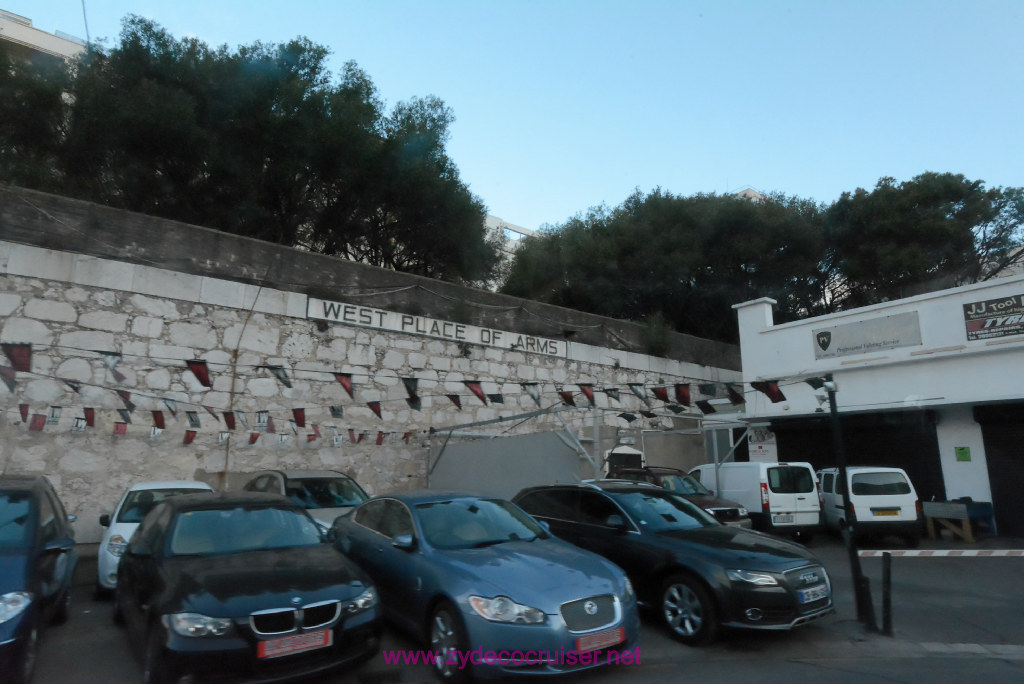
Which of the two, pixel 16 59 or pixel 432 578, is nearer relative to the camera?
pixel 432 578

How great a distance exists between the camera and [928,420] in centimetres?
1549

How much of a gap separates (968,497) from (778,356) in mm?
5491

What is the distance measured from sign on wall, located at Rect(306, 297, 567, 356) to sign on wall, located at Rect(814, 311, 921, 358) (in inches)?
270

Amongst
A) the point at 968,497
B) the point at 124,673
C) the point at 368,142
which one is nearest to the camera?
the point at 124,673

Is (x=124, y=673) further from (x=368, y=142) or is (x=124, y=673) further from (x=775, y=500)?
(x=368, y=142)

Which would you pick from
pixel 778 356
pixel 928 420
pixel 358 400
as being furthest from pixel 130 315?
pixel 928 420

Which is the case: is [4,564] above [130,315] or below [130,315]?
below

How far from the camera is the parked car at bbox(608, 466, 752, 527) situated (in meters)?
12.3

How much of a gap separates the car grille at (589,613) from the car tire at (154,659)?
291 centimetres

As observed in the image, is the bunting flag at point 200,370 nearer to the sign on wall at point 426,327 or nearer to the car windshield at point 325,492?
the car windshield at point 325,492

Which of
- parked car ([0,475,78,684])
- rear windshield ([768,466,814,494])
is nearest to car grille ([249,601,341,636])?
parked car ([0,475,78,684])

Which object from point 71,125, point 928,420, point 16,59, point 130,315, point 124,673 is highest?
point 16,59

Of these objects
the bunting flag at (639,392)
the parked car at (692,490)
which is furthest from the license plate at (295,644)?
the parked car at (692,490)

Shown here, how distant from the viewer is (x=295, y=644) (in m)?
4.70
